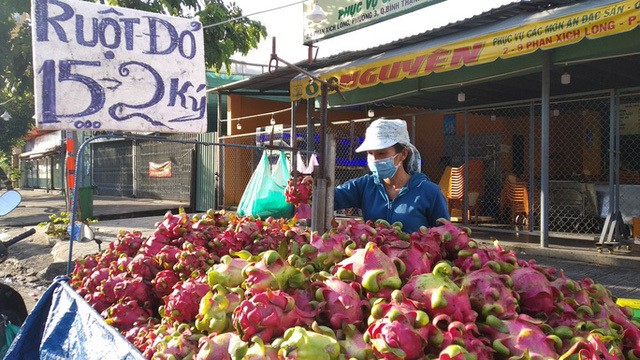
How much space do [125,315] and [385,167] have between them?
161 cm

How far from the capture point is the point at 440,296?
4.54 feet

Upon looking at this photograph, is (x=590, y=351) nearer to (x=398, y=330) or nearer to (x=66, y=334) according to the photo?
(x=398, y=330)

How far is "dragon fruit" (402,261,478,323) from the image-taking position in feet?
4.53

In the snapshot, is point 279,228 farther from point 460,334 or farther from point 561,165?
point 561,165

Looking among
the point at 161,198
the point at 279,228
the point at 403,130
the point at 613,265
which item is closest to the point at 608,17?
the point at 613,265

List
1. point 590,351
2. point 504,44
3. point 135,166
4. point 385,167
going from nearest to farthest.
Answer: point 590,351 < point 385,167 < point 504,44 < point 135,166

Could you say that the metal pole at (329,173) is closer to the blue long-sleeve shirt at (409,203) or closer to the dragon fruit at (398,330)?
the dragon fruit at (398,330)

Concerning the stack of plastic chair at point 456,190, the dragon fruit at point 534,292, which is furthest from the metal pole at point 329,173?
the stack of plastic chair at point 456,190

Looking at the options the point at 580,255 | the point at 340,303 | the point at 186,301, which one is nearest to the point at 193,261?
the point at 186,301

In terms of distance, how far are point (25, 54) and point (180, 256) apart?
41.5 ft

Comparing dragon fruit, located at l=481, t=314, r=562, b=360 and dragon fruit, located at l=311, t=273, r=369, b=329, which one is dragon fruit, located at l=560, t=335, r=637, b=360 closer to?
dragon fruit, located at l=481, t=314, r=562, b=360

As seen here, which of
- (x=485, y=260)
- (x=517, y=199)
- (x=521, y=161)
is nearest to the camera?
(x=485, y=260)

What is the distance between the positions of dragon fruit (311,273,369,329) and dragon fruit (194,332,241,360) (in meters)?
0.27

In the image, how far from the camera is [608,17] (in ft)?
17.1
